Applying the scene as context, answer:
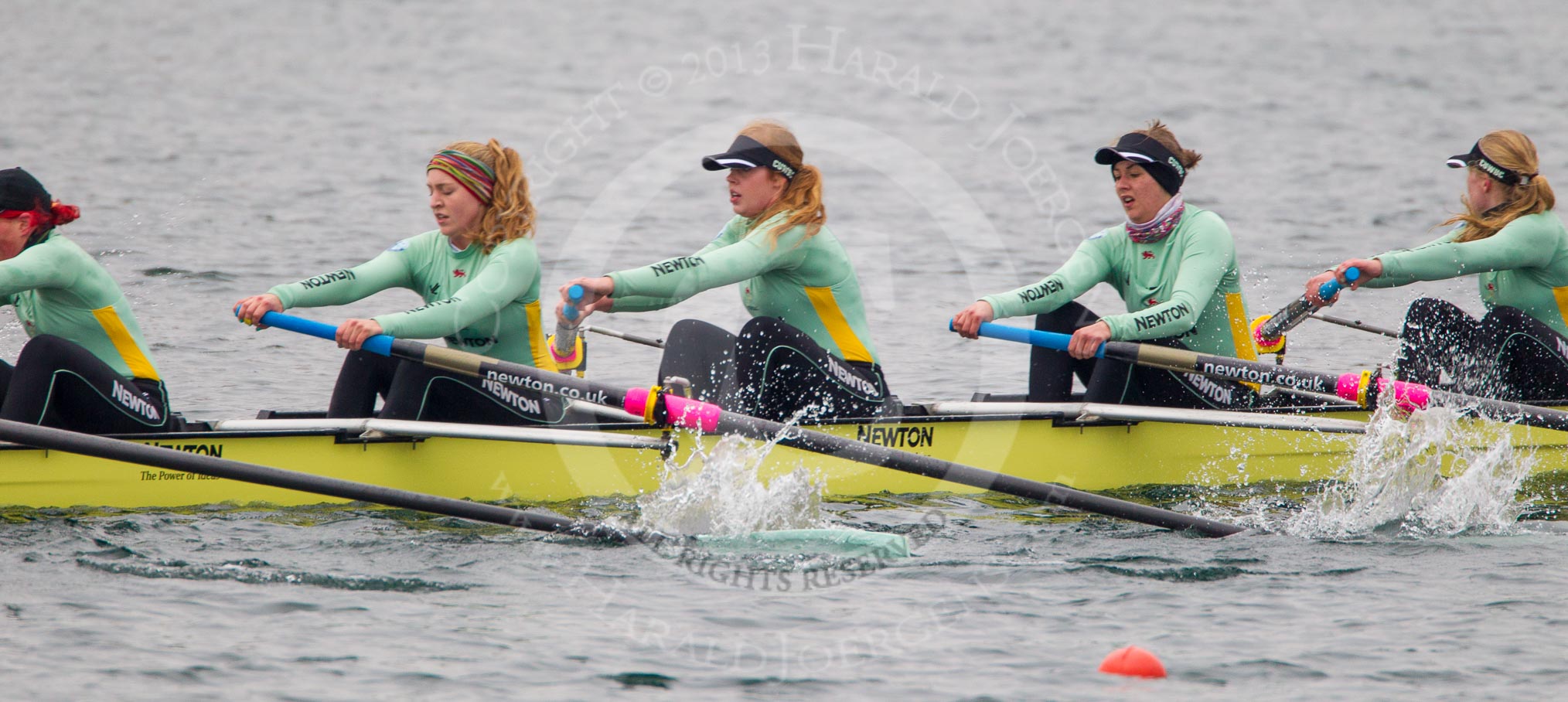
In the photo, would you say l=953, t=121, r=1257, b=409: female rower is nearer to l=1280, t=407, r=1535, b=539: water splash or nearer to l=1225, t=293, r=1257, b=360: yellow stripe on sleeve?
l=1225, t=293, r=1257, b=360: yellow stripe on sleeve

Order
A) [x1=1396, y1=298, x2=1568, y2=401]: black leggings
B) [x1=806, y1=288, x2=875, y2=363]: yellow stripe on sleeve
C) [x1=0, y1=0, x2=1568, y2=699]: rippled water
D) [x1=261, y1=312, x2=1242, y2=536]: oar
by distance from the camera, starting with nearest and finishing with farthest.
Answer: [x1=0, y1=0, x2=1568, y2=699]: rippled water < [x1=261, y1=312, x2=1242, y2=536]: oar < [x1=806, y1=288, x2=875, y2=363]: yellow stripe on sleeve < [x1=1396, y1=298, x2=1568, y2=401]: black leggings

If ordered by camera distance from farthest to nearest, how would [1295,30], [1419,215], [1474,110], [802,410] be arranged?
[1295,30], [1474,110], [1419,215], [802,410]

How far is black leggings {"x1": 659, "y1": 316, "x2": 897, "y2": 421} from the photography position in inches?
319

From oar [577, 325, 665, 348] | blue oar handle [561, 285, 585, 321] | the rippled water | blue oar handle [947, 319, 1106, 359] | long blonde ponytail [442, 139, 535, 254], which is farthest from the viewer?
oar [577, 325, 665, 348]

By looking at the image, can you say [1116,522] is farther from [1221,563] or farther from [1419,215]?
A: [1419,215]

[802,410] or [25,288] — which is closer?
[25,288]

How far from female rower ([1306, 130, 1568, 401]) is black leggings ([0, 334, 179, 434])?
5932mm

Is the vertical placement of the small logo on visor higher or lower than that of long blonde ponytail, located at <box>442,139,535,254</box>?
higher

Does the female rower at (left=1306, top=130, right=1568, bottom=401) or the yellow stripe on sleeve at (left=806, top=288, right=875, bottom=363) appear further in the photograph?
the female rower at (left=1306, top=130, right=1568, bottom=401)

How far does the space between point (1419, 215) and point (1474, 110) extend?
372 inches

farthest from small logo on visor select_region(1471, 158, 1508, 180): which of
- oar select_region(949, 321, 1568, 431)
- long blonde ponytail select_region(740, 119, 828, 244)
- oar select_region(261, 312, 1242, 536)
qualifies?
long blonde ponytail select_region(740, 119, 828, 244)

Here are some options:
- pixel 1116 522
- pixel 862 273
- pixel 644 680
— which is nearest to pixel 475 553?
pixel 644 680

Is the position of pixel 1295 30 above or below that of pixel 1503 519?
above

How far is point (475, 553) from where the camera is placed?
7672 millimetres
